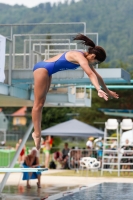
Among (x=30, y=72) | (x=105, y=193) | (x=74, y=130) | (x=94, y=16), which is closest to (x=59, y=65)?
(x=30, y=72)

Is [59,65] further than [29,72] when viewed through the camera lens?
No

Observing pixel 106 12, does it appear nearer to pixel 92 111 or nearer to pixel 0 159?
pixel 92 111

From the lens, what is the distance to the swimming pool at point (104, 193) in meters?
11.8

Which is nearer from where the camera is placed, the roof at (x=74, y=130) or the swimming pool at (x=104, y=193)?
the swimming pool at (x=104, y=193)

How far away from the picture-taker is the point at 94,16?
128 meters

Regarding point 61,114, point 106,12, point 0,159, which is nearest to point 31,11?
point 106,12

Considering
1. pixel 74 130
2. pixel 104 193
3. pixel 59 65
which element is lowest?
pixel 104 193

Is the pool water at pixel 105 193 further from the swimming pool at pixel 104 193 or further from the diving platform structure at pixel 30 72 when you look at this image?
the diving platform structure at pixel 30 72

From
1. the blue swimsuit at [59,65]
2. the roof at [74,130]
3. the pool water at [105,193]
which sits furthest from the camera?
the roof at [74,130]

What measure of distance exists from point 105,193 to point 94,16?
117129 millimetres

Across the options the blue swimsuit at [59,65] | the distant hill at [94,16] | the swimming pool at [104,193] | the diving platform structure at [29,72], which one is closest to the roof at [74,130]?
the diving platform structure at [29,72]

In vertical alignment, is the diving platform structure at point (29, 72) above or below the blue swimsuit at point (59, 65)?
above

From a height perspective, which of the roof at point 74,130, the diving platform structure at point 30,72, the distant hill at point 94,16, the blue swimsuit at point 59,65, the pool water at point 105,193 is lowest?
the pool water at point 105,193

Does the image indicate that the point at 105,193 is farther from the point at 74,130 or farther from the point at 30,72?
the point at 74,130
